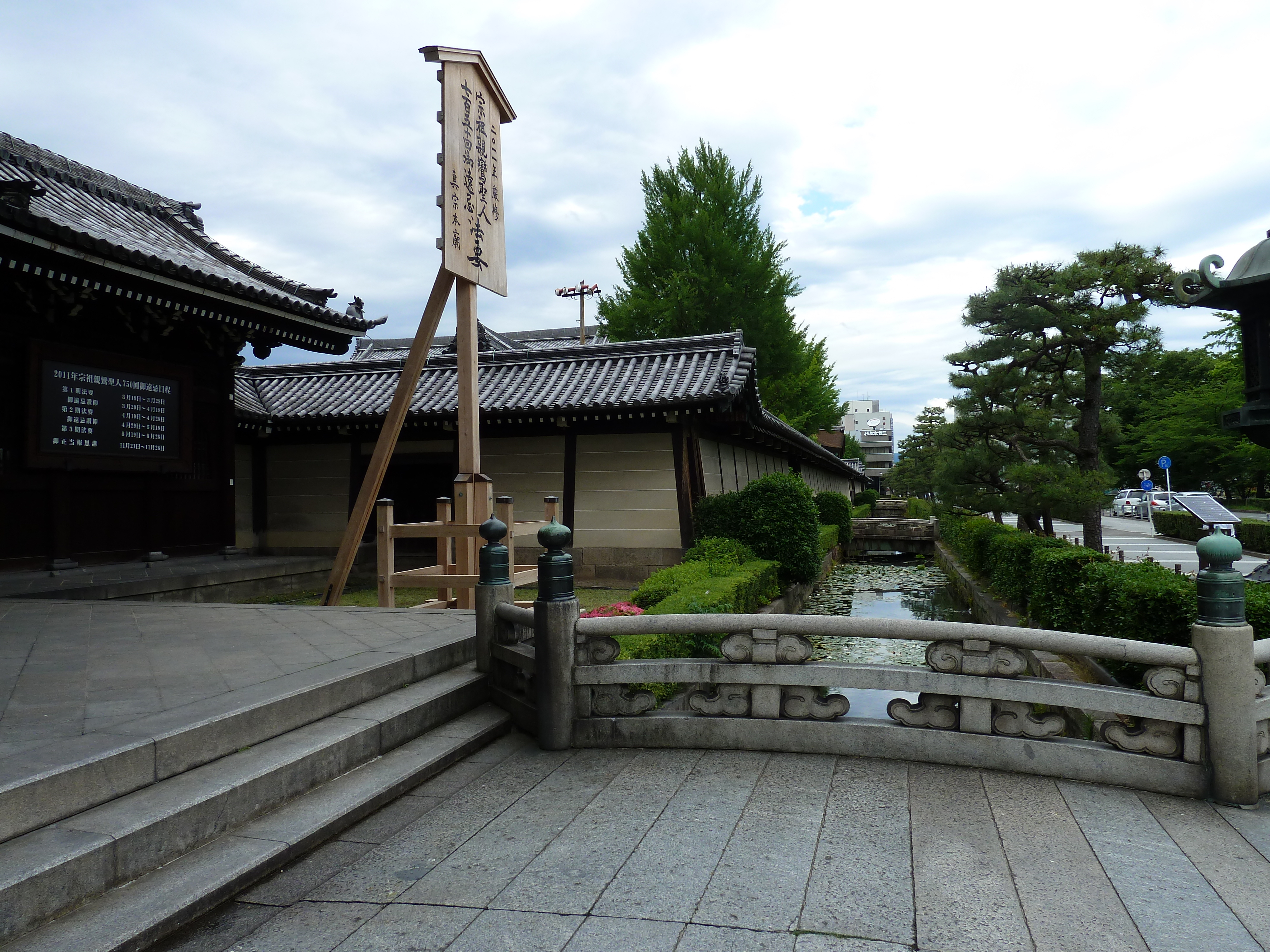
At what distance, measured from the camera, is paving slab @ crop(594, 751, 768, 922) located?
2.89 m

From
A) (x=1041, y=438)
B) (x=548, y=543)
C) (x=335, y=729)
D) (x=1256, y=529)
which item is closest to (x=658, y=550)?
(x=1041, y=438)

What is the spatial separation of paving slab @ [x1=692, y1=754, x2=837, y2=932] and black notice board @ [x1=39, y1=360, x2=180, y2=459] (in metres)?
8.79

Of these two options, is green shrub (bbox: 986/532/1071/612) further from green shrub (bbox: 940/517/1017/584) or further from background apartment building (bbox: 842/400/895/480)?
background apartment building (bbox: 842/400/895/480)

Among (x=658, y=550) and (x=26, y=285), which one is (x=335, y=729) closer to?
(x=26, y=285)

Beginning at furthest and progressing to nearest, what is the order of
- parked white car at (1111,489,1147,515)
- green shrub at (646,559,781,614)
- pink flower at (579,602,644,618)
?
1. parked white car at (1111,489,1147,515)
2. green shrub at (646,559,781,614)
3. pink flower at (579,602,644,618)

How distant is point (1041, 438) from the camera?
A: 1340 cm

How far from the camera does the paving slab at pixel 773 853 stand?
2.82 m

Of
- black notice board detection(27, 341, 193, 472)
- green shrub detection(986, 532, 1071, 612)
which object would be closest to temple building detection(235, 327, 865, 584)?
black notice board detection(27, 341, 193, 472)

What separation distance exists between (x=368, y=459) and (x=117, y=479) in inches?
214

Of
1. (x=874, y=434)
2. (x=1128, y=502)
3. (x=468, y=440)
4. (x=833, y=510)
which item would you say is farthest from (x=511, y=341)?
(x=874, y=434)

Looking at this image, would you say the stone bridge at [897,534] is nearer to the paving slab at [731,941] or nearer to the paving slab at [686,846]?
the paving slab at [686,846]

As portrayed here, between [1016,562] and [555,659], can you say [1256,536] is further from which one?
[555,659]

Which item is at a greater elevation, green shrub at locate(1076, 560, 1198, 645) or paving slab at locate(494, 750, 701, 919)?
green shrub at locate(1076, 560, 1198, 645)

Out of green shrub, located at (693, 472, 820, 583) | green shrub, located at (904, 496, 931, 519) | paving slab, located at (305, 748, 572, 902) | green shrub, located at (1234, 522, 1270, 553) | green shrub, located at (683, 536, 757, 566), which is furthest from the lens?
green shrub, located at (904, 496, 931, 519)
